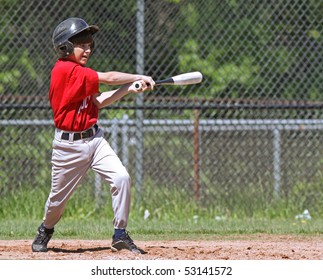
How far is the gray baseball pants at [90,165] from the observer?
648cm

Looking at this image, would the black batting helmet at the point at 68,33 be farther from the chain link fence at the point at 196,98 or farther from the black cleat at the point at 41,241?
the chain link fence at the point at 196,98

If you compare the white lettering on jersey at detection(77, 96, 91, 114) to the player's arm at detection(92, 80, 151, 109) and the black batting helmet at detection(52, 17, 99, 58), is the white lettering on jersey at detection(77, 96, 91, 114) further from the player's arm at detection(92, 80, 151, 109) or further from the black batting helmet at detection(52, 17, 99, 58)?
the black batting helmet at detection(52, 17, 99, 58)

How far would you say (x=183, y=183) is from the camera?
10195 mm

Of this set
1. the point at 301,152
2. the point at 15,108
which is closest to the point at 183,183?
the point at 301,152

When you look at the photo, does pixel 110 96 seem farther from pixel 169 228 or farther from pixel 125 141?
pixel 125 141

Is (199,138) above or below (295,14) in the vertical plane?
below

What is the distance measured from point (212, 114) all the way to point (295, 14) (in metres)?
1.47

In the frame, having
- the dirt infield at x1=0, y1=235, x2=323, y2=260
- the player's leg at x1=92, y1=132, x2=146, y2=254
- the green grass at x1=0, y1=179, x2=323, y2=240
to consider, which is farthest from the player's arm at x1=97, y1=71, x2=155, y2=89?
the green grass at x1=0, y1=179, x2=323, y2=240

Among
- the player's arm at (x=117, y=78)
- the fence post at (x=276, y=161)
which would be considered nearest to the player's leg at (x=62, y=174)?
the player's arm at (x=117, y=78)

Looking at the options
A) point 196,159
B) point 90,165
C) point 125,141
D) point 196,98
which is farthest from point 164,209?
point 90,165

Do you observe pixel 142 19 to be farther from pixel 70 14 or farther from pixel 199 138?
pixel 199 138
